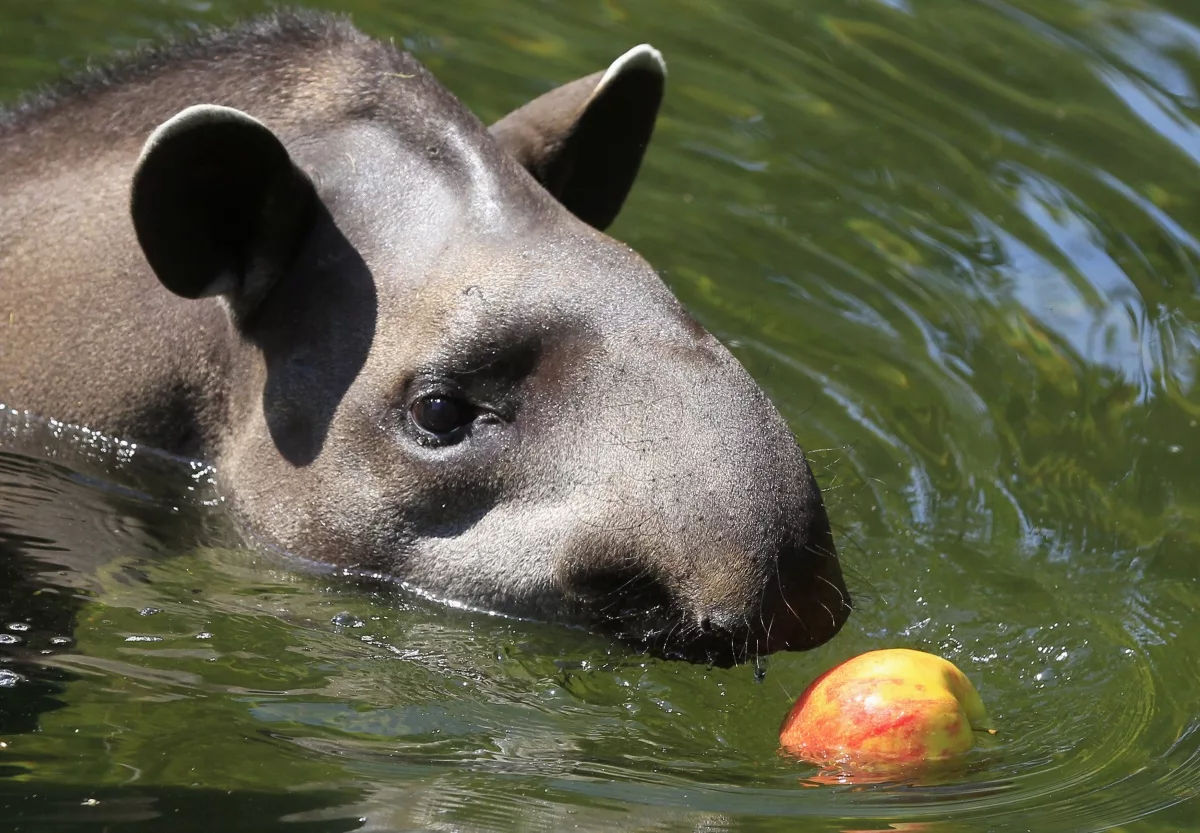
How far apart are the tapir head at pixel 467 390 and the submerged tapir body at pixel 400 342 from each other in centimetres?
1

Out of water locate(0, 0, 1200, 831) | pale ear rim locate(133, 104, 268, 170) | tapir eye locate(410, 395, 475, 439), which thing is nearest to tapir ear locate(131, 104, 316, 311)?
pale ear rim locate(133, 104, 268, 170)

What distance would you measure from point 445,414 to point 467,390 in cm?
14

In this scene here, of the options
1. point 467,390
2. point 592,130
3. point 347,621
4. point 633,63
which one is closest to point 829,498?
point 592,130

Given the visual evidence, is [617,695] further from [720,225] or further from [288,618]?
[720,225]

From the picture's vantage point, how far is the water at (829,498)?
22.2 ft

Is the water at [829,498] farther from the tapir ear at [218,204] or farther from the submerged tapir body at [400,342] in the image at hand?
the tapir ear at [218,204]

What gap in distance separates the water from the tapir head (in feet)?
1.12

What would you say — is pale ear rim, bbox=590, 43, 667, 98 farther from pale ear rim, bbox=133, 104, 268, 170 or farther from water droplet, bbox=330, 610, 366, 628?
water droplet, bbox=330, 610, 366, 628

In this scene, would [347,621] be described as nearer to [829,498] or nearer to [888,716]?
[888,716]

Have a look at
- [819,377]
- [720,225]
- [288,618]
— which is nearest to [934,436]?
[819,377]

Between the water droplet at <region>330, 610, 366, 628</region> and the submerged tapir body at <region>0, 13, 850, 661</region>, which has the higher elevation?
the submerged tapir body at <region>0, 13, 850, 661</region>

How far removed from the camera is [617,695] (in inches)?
300

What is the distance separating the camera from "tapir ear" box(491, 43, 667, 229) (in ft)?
29.0

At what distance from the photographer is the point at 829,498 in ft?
32.1
